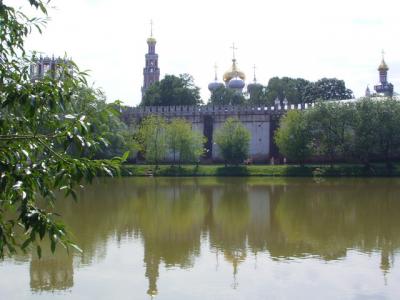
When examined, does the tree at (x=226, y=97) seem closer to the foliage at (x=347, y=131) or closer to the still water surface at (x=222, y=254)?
the foliage at (x=347, y=131)

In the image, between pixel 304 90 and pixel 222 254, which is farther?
pixel 304 90

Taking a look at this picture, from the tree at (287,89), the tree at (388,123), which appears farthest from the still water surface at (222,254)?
the tree at (287,89)

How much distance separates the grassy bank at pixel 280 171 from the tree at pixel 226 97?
27.2 metres

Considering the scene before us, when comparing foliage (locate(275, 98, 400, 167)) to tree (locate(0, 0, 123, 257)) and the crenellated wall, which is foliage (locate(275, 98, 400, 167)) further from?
tree (locate(0, 0, 123, 257))

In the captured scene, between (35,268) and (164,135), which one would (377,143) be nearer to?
(164,135)

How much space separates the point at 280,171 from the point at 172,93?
88.3ft

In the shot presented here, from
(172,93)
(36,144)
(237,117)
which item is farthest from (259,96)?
(36,144)

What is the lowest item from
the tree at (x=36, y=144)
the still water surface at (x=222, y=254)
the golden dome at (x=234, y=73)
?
the still water surface at (x=222, y=254)

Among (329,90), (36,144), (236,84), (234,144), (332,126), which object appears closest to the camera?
(36,144)

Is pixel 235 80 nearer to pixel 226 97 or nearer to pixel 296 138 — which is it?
pixel 226 97

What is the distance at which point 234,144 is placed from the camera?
4725 centimetres

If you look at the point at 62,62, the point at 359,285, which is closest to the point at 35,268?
the point at 359,285

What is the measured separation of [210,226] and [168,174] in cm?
2727

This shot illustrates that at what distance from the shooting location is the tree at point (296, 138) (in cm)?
4456
